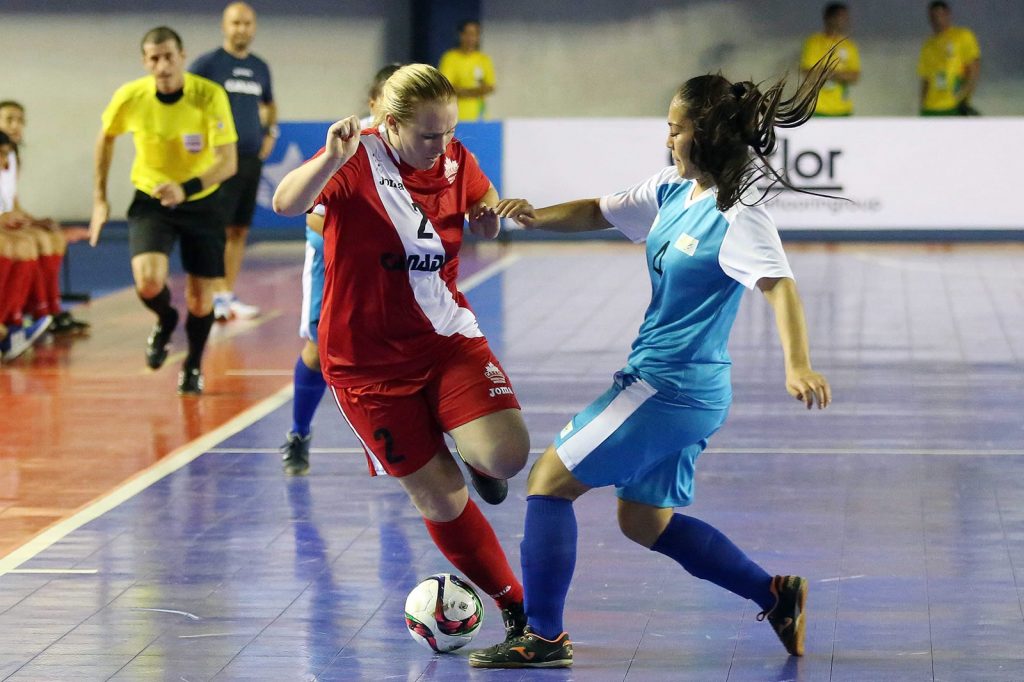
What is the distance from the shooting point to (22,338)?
11.2 metres

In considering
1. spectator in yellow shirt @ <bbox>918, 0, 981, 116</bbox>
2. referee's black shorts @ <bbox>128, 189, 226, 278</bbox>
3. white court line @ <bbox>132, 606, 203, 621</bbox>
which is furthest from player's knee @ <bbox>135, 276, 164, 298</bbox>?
spectator in yellow shirt @ <bbox>918, 0, 981, 116</bbox>

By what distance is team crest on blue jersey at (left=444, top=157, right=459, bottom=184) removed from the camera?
518 cm

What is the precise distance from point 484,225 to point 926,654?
6.27 ft

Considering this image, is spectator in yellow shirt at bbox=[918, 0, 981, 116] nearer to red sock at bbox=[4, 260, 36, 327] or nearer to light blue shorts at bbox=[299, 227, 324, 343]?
red sock at bbox=[4, 260, 36, 327]

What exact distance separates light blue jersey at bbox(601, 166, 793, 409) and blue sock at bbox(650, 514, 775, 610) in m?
0.40

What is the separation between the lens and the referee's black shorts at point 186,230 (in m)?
9.52

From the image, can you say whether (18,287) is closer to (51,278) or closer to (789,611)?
(51,278)

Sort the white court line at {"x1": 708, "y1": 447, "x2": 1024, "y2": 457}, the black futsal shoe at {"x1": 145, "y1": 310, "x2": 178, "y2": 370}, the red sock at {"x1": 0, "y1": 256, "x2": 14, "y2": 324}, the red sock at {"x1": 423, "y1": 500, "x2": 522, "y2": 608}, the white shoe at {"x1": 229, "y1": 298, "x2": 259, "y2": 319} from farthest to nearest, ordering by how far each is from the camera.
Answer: the white shoe at {"x1": 229, "y1": 298, "x2": 259, "y2": 319} < the red sock at {"x1": 0, "y1": 256, "x2": 14, "y2": 324} < the black futsal shoe at {"x1": 145, "y1": 310, "x2": 178, "y2": 370} < the white court line at {"x1": 708, "y1": 447, "x2": 1024, "y2": 457} < the red sock at {"x1": 423, "y1": 500, "x2": 522, "y2": 608}

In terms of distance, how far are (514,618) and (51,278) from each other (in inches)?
291

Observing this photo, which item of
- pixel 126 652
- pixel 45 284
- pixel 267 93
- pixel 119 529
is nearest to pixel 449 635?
pixel 126 652

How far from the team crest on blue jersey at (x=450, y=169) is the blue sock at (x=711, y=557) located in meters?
1.27

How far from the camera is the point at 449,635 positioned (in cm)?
508

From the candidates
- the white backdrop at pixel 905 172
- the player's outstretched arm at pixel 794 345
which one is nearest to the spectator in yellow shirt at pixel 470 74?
the white backdrop at pixel 905 172

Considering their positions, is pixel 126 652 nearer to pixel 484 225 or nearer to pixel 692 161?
pixel 484 225
